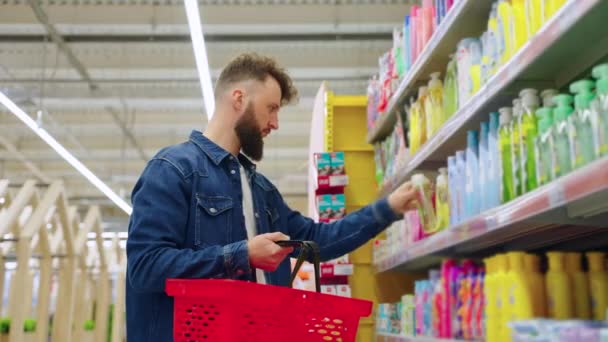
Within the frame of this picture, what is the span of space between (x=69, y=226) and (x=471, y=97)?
5.45m

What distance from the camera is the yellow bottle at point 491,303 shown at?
226 centimetres

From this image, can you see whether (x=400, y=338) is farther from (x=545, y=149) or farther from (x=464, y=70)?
(x=545, y=149)

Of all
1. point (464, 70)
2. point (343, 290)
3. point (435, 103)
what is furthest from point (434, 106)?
point (343, 290)

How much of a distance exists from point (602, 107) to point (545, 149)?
0.97ft

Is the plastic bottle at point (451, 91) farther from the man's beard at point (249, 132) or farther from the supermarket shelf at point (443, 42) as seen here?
the man's beard at point (249, 132)

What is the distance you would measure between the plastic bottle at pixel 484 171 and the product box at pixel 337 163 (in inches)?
82.0

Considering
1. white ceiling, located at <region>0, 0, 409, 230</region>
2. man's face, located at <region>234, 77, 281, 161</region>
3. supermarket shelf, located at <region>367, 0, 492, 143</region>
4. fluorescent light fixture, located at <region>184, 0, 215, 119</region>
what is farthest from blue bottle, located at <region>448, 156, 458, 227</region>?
white ceiling, located at <region>0, 0, 409, 230</region>

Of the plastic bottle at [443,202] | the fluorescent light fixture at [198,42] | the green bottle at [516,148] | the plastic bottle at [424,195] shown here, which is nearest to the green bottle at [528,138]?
the green bottle at [516,148]

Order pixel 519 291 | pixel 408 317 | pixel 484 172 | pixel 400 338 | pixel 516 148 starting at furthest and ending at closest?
pixel 408 317
pixel 400 338
pixel 484 172
pixel 516 148
pixel 519 291

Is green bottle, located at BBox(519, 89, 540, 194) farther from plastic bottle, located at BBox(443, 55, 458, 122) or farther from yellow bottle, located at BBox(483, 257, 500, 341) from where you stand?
plastic bottle, located at BBox(443, 55, 458, 122)

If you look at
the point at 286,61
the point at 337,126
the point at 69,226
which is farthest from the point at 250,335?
the point at 286,61

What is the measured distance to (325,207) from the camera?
4.62 metres

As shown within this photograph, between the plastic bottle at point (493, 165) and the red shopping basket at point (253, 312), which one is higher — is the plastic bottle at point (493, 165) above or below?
above

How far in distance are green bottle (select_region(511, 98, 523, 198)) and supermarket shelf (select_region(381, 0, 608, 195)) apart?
10cm
